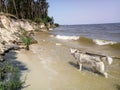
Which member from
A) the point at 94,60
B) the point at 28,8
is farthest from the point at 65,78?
the point at 28,8

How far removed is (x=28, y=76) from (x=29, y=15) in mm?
62599

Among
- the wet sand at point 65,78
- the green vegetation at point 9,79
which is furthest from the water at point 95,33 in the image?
the green vegetation at point 9,79

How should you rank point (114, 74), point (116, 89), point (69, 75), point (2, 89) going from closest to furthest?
1. point (2, 89)
2. point (116, 89)
3. point (69, 75)
4. point (114, 74)

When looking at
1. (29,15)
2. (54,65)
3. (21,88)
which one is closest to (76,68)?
(54,65)

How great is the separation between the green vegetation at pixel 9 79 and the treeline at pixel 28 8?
4671cm

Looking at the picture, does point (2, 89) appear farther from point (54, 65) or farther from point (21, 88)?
point (54, 65)

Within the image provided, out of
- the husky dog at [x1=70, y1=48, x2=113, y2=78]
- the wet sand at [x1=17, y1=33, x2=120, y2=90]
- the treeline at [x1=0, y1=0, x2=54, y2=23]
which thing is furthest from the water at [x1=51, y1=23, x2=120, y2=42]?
the husky dog at [x1=70, y1=48, x2=113, y2=78]

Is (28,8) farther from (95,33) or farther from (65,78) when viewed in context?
(65,78)

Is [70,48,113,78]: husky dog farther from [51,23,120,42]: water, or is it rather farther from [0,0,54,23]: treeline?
[0,0,54,23]: treeline

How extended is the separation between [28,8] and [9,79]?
6141 centimetres

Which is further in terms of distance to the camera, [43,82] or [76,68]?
[76,68]

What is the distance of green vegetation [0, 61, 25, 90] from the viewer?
6.33 metres

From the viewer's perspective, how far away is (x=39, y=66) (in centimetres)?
1020

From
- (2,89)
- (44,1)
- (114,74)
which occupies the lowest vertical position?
(114,74)
